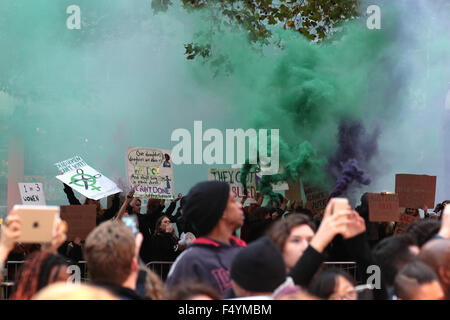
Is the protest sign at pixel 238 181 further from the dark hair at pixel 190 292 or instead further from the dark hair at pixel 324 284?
the dark hair at pixel 190 292

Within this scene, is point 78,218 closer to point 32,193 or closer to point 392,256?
point 32,193

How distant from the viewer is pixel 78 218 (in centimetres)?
626

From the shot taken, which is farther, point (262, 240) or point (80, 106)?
point (80, 106)

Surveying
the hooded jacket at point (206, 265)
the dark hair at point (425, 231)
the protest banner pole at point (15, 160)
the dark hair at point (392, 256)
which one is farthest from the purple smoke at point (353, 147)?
the hooded jacket at point (206, 265)

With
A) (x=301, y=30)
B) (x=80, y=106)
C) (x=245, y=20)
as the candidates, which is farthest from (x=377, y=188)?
(x=80, y=106)

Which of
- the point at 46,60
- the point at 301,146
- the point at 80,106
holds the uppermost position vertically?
the point at 46,60

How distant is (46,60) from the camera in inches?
454

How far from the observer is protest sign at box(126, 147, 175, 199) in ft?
27.1

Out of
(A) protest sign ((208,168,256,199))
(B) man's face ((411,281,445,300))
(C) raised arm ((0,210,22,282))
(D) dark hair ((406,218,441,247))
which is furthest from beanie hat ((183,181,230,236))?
(A) protest sign ((208,168,256,199))

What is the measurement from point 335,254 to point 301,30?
5059mm

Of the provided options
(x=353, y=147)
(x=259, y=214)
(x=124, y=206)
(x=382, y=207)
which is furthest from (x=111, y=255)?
(x=353, y=147)

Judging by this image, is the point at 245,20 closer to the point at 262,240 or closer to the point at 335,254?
the point at 335,254

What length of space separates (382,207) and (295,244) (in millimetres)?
3312

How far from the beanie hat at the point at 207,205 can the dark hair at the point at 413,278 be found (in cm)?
105
